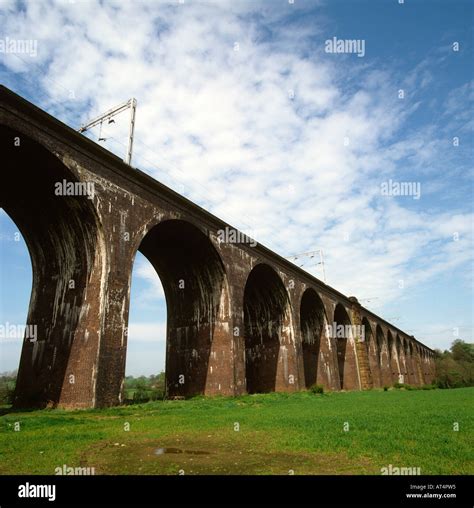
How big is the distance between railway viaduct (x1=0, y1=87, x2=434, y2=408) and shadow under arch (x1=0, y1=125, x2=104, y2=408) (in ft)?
0.12

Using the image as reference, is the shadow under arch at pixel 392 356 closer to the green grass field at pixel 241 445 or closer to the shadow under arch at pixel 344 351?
the shadow under arch at pixel 344 351

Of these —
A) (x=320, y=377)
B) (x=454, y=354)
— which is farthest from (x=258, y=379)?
(x=454, y=354)

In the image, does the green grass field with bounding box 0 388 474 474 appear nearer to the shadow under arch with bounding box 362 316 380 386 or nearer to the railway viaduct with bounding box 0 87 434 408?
the railway viaduct with bounding box 0 87 434 408

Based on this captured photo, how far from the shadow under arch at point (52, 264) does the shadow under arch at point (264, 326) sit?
12.2 m

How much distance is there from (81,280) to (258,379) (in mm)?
15105

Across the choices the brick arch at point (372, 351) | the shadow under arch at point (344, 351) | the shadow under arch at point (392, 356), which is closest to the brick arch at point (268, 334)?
the shadow under arch at point (344, 351)

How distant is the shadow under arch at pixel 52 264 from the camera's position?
35.2 ft

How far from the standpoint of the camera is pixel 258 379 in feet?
78.3

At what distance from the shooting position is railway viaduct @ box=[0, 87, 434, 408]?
422 inches

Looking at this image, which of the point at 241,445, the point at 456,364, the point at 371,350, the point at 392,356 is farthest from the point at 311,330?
the point at 456,364

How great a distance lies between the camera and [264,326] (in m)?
24.3

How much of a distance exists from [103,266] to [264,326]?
14.6 metres
